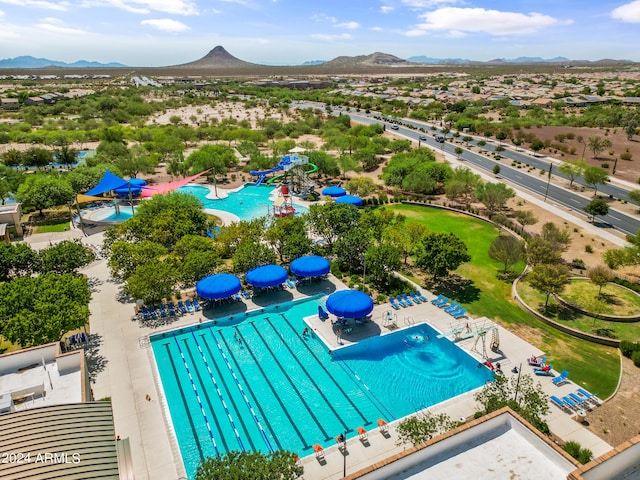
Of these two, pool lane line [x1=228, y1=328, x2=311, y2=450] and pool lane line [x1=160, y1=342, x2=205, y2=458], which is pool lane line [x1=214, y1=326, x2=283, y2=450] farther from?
pool lane line [x1=160, y1=342, x2=205, y2=458]

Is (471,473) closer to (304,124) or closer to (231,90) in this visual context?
(304,124)

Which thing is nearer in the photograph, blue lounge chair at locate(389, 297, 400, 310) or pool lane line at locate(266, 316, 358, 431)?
pool lane line at locate(266, 316, 358, 431)

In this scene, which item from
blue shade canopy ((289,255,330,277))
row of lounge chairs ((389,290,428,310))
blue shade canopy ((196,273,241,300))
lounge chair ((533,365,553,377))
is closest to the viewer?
lounge chair ((533,365,553,377))

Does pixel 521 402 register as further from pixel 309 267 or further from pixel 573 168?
pixel 573 168

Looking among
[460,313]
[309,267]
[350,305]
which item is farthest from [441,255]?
[309,267]

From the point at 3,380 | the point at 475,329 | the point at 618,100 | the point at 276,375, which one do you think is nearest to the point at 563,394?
the point at 475,329

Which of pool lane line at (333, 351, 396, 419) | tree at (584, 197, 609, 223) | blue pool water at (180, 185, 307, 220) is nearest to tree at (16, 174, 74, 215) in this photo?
Answer: blue pool water at (180, 185, 307, 220)
